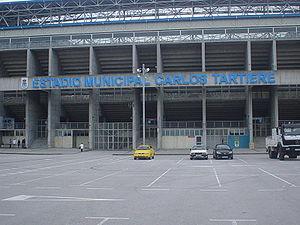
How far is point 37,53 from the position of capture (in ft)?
173

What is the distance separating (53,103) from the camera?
2039 inches

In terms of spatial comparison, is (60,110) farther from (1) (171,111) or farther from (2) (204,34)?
(2) (204,34)

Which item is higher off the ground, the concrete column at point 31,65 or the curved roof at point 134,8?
the curved roof at point 134,8

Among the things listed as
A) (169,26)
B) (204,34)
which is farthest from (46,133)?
(204,34)

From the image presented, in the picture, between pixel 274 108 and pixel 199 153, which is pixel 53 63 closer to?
pixel 199 153

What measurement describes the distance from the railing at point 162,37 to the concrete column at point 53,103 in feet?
7.72

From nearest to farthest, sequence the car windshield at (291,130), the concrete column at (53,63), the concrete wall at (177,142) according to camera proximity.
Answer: the car windshield at (291,130) → the concrete column at (53,63) → the concrete wall at (177,142)

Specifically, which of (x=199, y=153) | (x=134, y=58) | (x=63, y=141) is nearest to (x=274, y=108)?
(x=134, y=58)

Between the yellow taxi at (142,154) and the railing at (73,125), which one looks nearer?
the yellow taxi at (142,154)

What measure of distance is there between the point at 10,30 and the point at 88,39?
46.9ft

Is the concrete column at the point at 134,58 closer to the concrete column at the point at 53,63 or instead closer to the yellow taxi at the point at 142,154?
the concrete column at the point at 53,63

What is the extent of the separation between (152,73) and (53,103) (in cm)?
1632

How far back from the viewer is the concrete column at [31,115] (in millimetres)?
51562

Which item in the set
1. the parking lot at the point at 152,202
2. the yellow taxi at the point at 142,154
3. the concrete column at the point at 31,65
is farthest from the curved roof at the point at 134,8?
the parking lot at the point at 152,202
